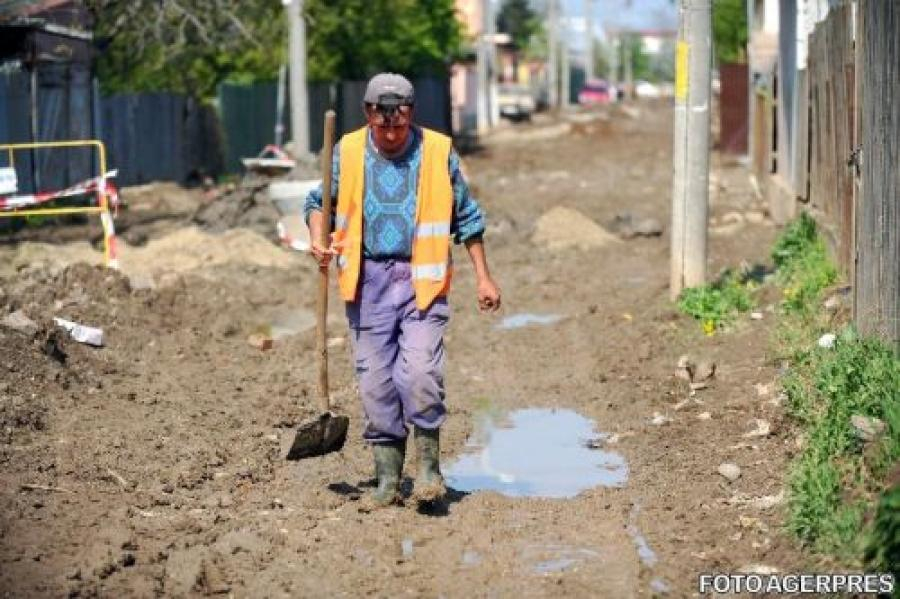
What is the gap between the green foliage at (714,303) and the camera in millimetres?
12703

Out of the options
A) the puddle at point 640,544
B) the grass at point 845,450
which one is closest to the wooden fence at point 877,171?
the grass at point 845,450

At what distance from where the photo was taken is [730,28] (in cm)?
4575

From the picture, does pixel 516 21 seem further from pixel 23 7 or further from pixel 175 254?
pixel 175 254

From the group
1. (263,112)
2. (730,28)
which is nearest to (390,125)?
(263,112)

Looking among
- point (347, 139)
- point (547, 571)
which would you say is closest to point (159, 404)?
point (347, 139)

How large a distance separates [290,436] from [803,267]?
253 inches

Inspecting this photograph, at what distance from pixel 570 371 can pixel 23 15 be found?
43.3ft

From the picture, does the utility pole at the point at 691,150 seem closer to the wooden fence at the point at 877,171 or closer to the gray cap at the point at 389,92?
the wooden fence at the point at 877,171

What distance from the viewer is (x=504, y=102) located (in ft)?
253

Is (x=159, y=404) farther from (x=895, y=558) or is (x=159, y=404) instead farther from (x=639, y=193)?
(x=639, y=193)

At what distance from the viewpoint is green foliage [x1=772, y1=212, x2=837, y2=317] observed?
12273mm

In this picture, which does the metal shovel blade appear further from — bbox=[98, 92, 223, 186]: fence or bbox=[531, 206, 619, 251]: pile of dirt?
bbox=[98, 92, 223, 186]: fence

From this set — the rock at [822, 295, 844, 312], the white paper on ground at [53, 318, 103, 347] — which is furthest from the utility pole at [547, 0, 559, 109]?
the white paper on ground at [53, 318, 103, 347]

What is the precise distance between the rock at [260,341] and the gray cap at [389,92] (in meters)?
5.23
